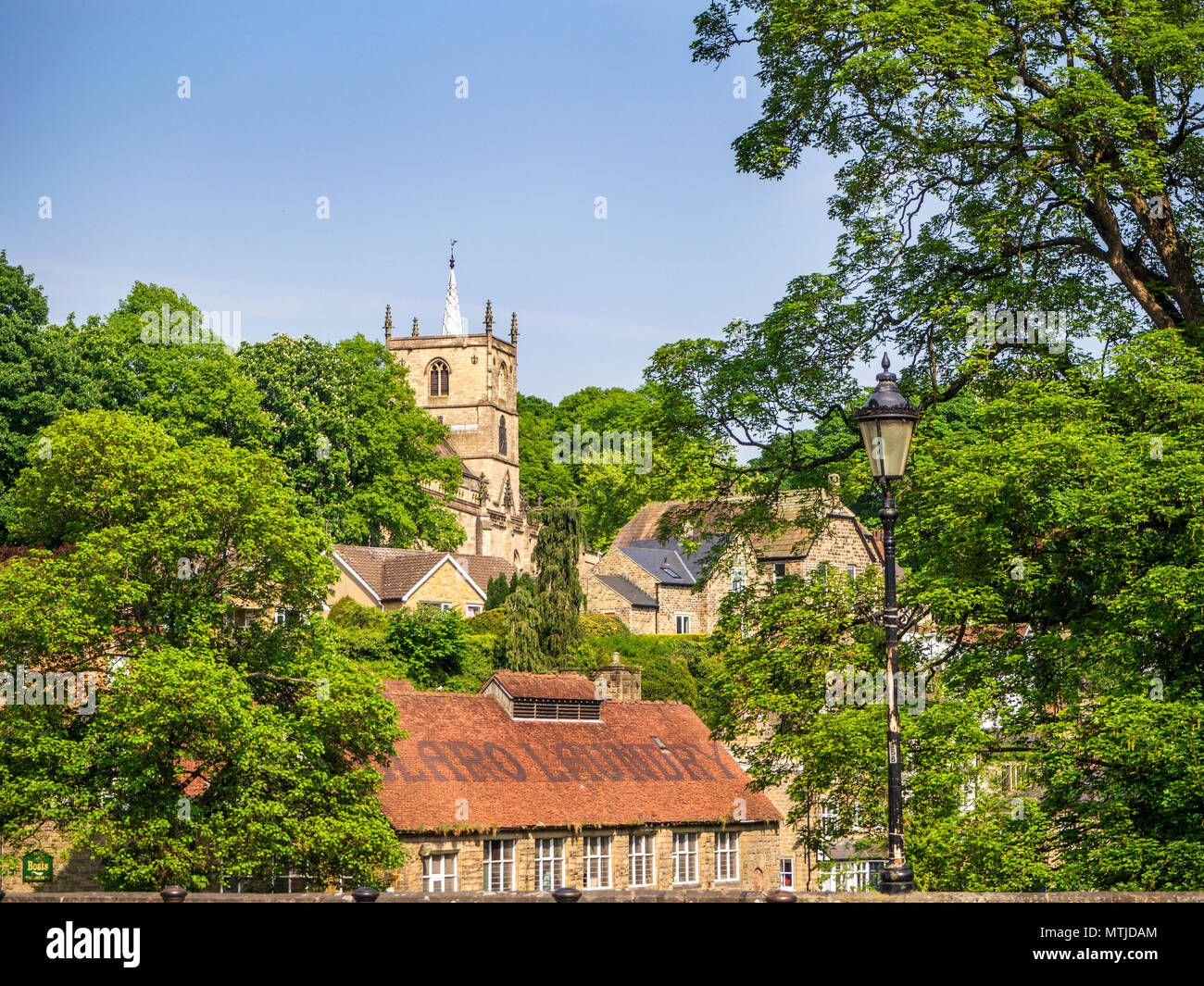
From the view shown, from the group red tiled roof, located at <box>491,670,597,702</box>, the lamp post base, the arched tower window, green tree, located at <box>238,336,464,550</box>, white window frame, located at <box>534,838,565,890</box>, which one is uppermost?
the arched tower window

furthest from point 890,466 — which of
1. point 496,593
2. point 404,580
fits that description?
point 496,593

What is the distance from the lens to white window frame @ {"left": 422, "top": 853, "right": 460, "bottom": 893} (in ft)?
112

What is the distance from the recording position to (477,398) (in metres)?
119

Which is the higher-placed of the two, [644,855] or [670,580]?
[670,580]

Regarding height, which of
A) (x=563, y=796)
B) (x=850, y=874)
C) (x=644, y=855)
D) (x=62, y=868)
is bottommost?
(x=644, y=855)

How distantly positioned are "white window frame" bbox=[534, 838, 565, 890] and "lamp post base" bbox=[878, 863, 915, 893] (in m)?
26.0

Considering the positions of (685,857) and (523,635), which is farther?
(523,635)

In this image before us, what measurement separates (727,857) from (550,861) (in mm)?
7046

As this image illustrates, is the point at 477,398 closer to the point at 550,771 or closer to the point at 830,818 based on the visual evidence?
the point at 550,771

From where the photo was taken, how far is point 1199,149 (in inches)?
810

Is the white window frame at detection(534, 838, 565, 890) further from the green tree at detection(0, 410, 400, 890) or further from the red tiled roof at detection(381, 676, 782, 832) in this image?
the green tree at detection(0, 410, 400, 890)

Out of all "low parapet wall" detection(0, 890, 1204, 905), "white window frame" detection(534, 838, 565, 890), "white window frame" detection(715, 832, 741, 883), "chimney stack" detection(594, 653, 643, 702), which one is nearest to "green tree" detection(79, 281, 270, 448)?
"chimney stack" detection(594, 653, 643, 702)

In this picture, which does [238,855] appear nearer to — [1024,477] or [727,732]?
[727,732]
